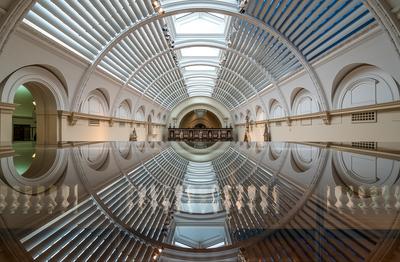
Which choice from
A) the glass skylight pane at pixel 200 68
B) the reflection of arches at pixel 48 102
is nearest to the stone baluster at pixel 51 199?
the reflection of arches at pixel 48 102

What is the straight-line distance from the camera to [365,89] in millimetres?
11695

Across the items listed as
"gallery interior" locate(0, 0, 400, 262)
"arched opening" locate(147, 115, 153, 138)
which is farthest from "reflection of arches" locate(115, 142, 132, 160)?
"arched opening" locate(147, 115, 153, 138)

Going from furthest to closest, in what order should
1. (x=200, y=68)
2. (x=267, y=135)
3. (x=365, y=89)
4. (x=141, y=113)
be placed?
1. (x=200, y=68)
2. (x=141, y=113)
3. (x=267, y=135)
4. (x=365, y=89)

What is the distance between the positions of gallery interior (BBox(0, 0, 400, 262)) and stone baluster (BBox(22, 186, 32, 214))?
3 cm

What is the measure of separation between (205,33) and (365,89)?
41.4 feet

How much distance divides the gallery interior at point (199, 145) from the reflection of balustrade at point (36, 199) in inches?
0.7

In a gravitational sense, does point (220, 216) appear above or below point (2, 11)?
below

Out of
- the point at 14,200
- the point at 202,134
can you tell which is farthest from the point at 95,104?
the point at 202,134

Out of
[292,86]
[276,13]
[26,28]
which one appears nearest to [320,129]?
[292,86]

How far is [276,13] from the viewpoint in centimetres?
1220

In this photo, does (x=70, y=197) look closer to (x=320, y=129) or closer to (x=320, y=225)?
(x=320, y=225)

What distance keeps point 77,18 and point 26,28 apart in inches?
89.4

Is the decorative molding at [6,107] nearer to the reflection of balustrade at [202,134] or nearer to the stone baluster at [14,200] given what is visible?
the stone baluster at [14,200]

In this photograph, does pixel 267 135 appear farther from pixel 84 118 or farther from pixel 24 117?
pixel 24 117
